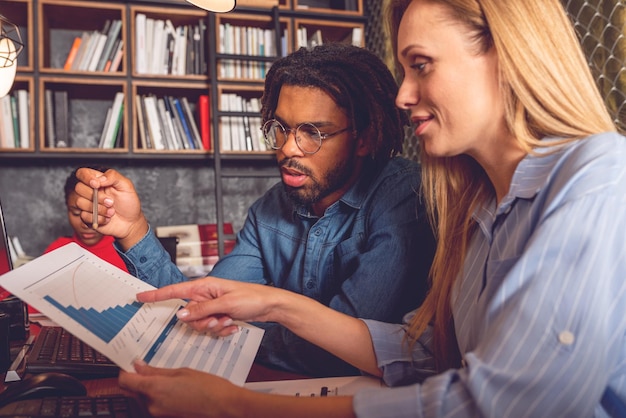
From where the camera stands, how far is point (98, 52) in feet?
9.33

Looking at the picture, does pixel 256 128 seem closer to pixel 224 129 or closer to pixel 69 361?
pixel 224 129

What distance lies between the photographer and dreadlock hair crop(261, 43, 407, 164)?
136cm

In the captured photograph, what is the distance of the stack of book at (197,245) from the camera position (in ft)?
9.08

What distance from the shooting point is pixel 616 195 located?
0.62 metres

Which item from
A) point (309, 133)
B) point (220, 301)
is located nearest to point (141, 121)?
point (309, 133)

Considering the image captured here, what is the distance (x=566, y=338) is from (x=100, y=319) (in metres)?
0.64

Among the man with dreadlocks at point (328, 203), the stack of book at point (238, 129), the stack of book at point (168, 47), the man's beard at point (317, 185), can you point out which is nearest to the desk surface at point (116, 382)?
the man with dreadlocks at point (328, 203)

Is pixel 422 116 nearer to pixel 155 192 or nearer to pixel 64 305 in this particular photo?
pixel 64 305

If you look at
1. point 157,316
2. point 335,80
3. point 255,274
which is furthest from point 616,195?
point 255,274

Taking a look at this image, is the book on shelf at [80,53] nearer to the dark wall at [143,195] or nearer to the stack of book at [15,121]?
the stack of book at [15,121]

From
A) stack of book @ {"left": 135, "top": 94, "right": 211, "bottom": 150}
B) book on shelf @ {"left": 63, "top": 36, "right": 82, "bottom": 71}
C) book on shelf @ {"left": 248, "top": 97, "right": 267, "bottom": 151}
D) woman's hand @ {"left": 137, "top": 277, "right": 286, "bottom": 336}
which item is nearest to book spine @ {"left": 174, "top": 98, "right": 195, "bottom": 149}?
stack of book @ {"left": 135, "top": 94, "right": 211, "bottom": 150}

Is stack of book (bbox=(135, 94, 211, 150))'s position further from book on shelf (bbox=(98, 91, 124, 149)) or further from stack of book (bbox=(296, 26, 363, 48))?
stack of book (bbox=(296, 26, 363, 48))

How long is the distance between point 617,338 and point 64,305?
0.75 metres

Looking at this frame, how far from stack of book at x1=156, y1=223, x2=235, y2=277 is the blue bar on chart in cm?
195
